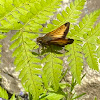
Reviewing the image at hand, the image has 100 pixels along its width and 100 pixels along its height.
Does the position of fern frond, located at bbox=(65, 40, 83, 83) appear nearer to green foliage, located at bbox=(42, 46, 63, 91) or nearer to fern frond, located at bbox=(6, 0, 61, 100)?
green foliage, located at bbox=(42, 46, 63, 91)

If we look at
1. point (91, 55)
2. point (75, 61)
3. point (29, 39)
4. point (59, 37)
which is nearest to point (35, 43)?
point (29, 39)

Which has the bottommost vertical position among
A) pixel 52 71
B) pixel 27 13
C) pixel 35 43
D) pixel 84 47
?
pixel 52 71

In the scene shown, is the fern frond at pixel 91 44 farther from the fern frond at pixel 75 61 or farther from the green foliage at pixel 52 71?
the green foliage at pixel 52 71

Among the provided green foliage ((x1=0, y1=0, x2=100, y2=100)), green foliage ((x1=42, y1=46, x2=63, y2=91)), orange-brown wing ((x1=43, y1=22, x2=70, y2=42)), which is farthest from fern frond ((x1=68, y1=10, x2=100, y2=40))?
green foliage ((x1=42, y1=46, x2=63, y2=91))

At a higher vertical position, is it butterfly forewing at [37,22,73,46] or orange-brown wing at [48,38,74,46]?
butterfly forewing at [37,22,73,46]

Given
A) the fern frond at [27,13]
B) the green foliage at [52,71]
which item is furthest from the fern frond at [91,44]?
the fern frond at [27,13]

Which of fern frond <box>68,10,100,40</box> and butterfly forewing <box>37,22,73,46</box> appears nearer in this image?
butterfly forewing <box>37,22,73,46</box>

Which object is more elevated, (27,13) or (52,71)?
(27,13)

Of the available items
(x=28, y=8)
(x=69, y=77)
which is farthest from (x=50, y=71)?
(x=69, y=77)

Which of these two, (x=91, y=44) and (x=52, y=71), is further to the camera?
(x=91, y=44)

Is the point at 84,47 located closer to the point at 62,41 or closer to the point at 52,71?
the point at 62,41

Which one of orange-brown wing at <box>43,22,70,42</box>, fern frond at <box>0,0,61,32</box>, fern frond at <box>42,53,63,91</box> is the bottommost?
fern frond at <box>42,53,63,91</box>

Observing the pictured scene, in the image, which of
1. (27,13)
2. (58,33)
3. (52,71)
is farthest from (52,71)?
(27,13)
